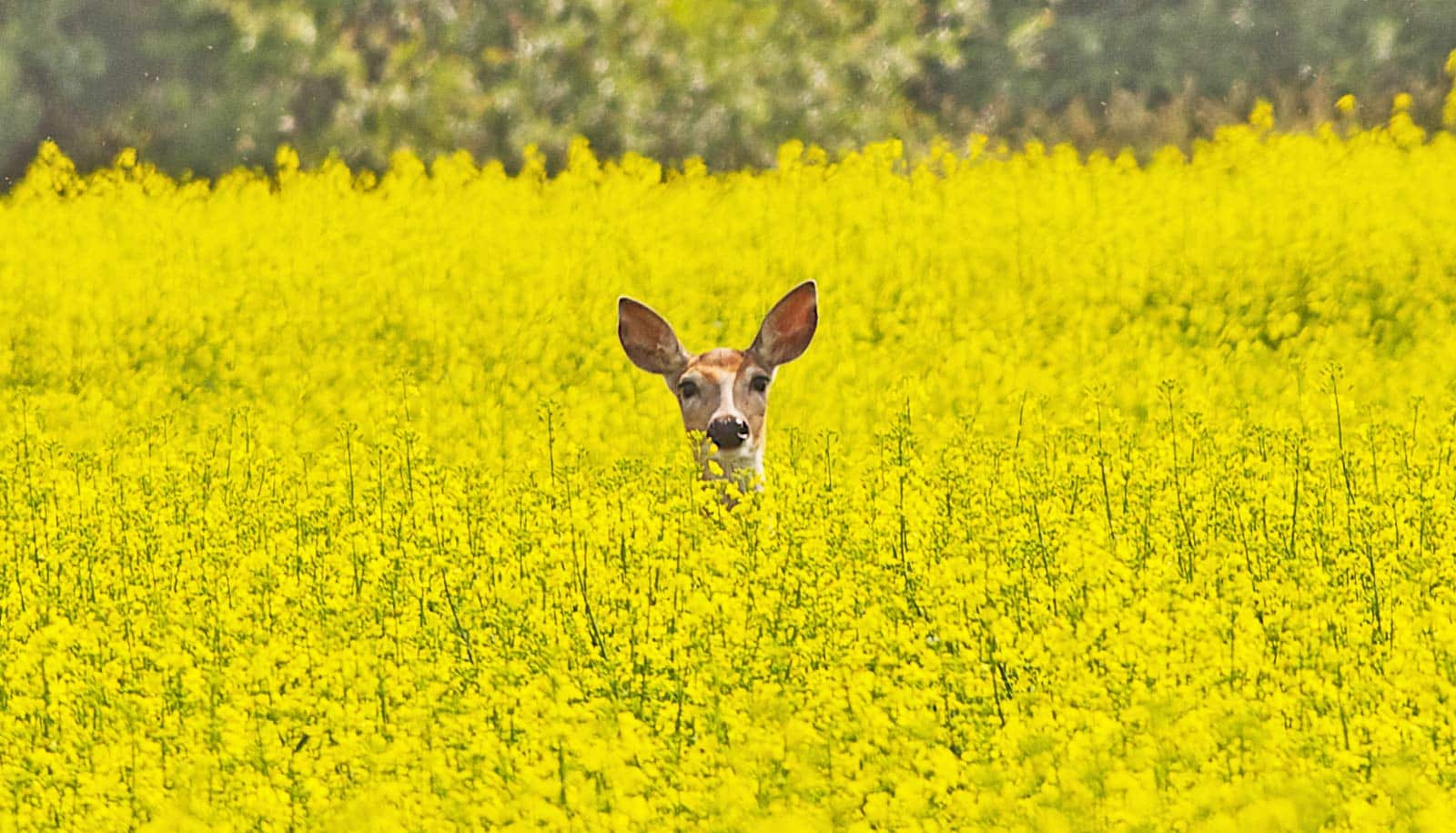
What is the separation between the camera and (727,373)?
27.3 ft

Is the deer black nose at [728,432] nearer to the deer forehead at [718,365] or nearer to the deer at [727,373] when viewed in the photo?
the deer at [727,373]

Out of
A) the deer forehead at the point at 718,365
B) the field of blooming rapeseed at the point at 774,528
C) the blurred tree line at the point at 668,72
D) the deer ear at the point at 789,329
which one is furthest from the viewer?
the blurred tree line at the point at 668,72

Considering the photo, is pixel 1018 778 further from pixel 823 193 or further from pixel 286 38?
pixel 286 38

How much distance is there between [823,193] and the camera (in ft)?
52.2

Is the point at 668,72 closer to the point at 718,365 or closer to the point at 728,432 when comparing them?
the point at 718,365

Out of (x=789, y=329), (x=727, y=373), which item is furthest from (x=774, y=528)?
(x=789, y=329)

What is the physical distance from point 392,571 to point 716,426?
1.16m

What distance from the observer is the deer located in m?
7.91

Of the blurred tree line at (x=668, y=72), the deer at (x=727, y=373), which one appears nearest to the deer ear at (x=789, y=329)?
the deer at (x=727, y=373)

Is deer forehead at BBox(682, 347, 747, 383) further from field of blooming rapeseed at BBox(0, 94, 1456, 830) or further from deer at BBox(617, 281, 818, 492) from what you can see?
field of blooming rapeseed at BBox(0, 94, 1456, 830)

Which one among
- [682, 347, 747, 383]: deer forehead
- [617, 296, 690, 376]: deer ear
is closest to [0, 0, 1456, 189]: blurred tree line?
[617, 296, 690, 376]: deer ear

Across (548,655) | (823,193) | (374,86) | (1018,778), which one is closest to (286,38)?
(374,86)

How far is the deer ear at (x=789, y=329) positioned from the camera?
28.1 ft

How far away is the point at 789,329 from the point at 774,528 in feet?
3.89
